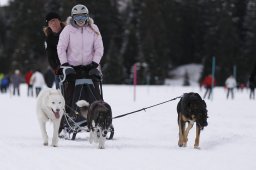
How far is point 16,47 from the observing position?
7275 cm

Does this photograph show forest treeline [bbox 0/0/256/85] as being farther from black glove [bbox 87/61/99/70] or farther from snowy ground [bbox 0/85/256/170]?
black glove [bbox 87/61/99/70]

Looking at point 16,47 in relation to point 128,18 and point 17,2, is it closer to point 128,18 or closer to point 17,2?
point 17,2

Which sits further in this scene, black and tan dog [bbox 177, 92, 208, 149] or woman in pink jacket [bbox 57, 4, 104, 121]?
woman in pink jacket [bbox 57, 4, 104, 121]

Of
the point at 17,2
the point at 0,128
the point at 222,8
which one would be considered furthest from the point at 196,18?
the point at 0,128

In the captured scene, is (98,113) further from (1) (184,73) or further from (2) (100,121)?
(1) (184,73)

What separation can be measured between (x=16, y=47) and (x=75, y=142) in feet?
213

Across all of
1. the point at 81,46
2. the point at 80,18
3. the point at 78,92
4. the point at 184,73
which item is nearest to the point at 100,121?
the point at 78,92

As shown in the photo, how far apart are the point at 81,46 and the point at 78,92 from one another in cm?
76

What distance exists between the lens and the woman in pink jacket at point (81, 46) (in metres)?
9.30

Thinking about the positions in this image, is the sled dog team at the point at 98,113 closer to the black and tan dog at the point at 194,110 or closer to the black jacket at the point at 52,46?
the black and tan dog at the point at 194,110

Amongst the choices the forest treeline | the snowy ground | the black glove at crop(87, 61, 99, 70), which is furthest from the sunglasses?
the forest treeline

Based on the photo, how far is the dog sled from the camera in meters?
9.52

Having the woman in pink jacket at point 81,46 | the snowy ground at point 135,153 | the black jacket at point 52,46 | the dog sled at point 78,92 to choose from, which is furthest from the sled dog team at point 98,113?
the black jacket at point 52,46

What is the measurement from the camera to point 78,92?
962 centimetres
